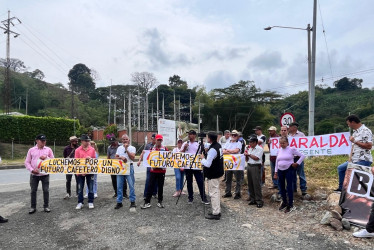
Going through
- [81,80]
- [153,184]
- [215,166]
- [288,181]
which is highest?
[81,80]

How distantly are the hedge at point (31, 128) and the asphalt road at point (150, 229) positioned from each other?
26.8 m

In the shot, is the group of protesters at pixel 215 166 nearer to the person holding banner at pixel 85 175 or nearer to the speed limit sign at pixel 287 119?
the person holding banner at pixel 85 175

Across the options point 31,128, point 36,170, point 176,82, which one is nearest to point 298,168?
point 36,170

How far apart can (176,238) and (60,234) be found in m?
2.34

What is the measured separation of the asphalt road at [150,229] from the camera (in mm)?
4797

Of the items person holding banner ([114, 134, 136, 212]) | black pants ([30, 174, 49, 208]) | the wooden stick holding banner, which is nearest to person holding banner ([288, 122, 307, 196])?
person holding banner ([114, 134, 136, 212])

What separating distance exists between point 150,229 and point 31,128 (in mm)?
31441

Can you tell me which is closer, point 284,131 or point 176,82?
point 284,131

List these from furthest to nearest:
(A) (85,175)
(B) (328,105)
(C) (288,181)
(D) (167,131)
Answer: (B) (328,105) → (D) (167,131) → (A) (85,175) → (C) (288,181)

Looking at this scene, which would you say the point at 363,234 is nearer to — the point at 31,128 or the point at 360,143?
the point at 360,143

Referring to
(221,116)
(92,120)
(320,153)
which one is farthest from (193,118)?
(320,153)

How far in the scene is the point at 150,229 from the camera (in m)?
5.51

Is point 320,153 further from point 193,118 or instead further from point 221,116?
point 193,118

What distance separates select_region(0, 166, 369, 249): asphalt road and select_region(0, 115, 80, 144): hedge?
26776 millimetres
